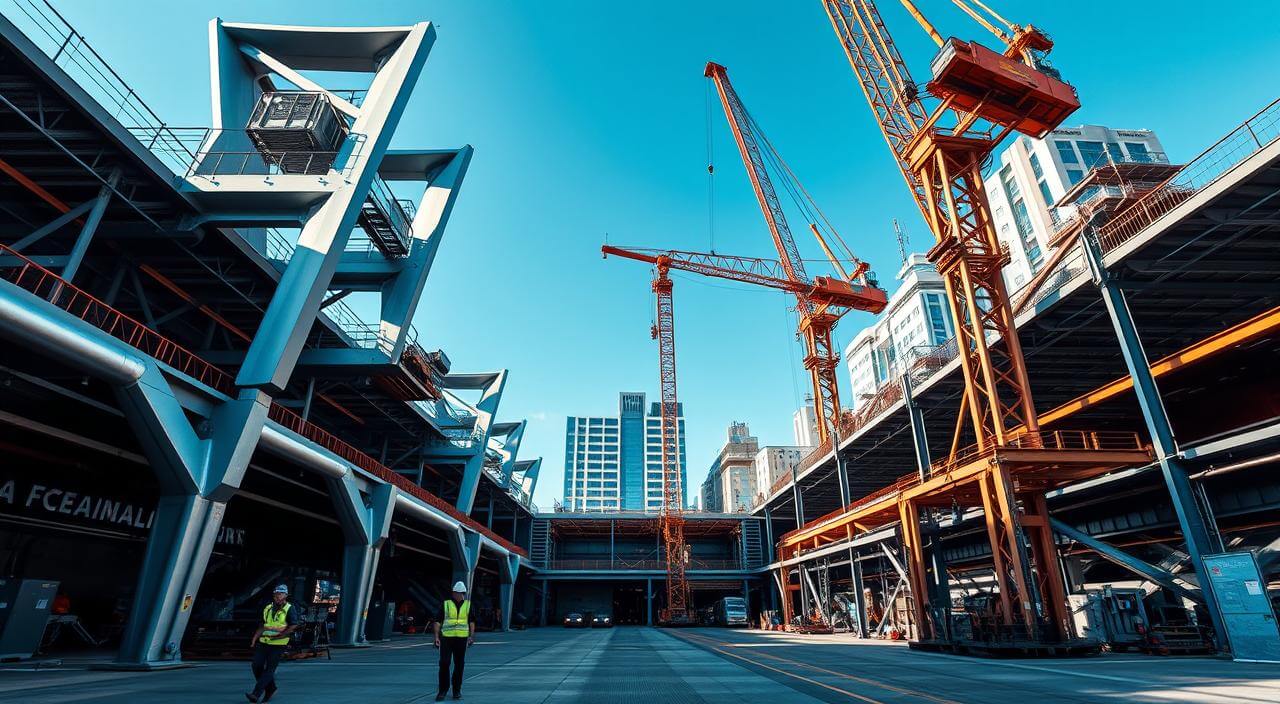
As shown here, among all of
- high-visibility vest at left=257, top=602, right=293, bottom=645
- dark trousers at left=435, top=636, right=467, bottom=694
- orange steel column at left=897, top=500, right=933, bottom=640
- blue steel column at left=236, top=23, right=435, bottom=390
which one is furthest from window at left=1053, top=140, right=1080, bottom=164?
high-visibility vest at left=257, top=602, right=293, bottom=645

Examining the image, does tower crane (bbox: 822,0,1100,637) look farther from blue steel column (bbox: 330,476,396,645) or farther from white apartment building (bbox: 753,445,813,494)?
white apartment building (bbox: 753,445,813,494)

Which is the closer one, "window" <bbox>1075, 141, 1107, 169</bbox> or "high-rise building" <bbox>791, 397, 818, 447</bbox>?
"window" <bbox>1075, 141, 1107, 169</bbox>

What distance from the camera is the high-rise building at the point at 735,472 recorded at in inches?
6117

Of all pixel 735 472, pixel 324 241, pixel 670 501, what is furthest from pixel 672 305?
pixel 735 472

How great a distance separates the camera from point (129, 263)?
19.3 meters

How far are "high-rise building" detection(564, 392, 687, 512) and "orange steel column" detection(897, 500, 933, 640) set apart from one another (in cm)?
15938

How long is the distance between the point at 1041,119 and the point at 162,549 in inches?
1383

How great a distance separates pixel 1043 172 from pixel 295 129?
78145 millimetres

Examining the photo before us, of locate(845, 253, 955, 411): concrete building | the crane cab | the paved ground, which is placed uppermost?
locate(845, 253, 955, 411): concrete building

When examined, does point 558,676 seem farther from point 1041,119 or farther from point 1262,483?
point 1041,119

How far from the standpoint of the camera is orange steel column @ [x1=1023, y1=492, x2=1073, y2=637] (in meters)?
19.3

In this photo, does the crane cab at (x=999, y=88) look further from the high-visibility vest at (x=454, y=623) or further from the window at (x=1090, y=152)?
the window at (x=1090, y=152)

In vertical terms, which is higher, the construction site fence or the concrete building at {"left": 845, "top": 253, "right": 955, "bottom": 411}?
the concrete building at {"left": 845, "top": 253, "right": 955, "bottom": 411}

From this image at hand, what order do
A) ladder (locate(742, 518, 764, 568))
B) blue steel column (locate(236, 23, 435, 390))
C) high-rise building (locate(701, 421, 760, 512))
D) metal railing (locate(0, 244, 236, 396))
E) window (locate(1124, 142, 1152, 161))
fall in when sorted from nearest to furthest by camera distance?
metal railing (locate(0, 244, 236, 396))
blue steel column (locate(236, 23, 435, 390))
ladder (locate(742, 518, 764, 568))
window (locate(1124, 142, 1152, 161))
high-rise building (locate(701, 421, 760, 512))
